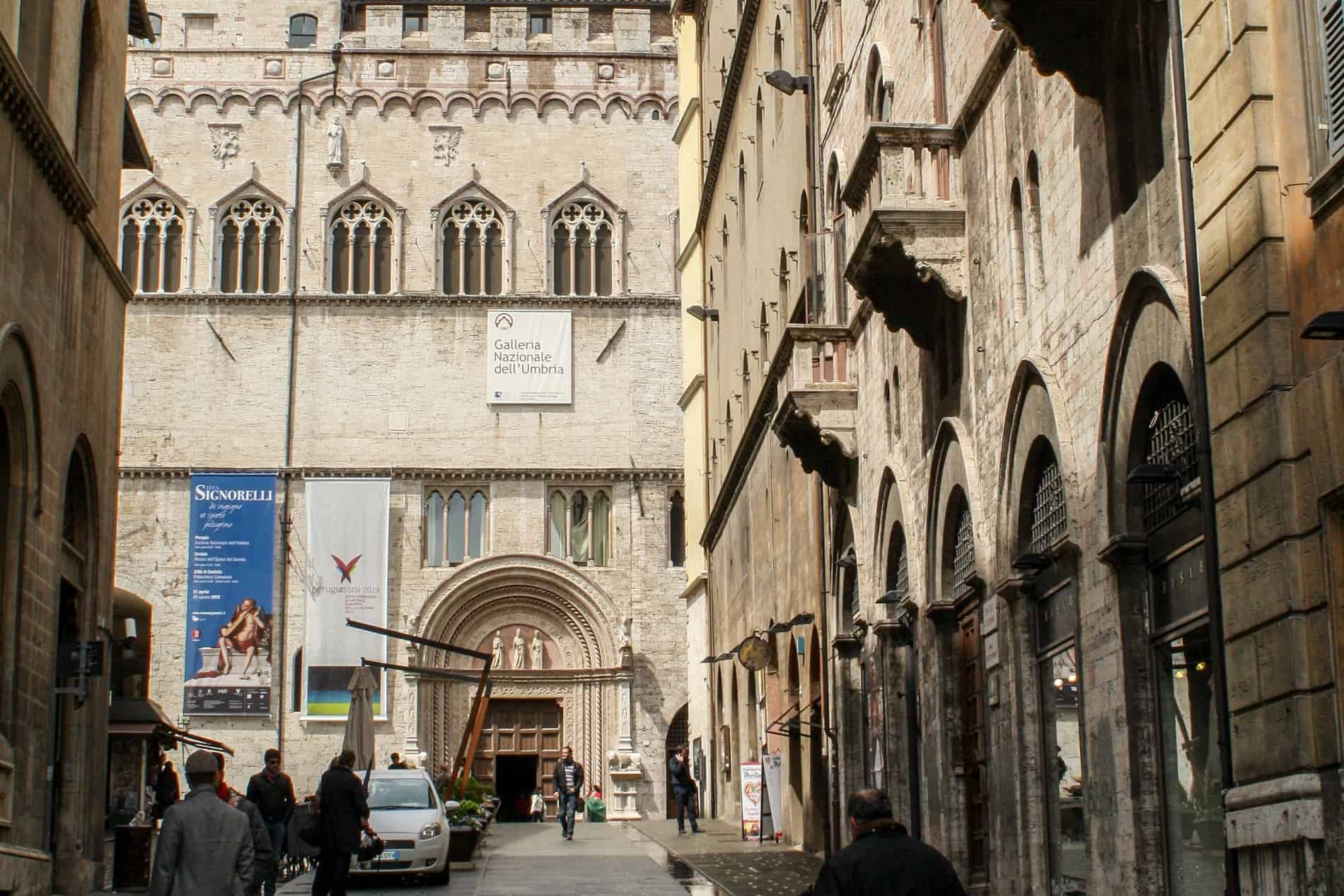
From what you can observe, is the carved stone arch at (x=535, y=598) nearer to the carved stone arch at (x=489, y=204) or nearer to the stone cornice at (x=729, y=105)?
the carved stone arch at (x=489, y=204)

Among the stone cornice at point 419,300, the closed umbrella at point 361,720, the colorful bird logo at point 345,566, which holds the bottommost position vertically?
the closed umbrella at point 361,720

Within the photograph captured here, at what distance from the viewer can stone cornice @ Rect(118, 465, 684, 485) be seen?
151ft

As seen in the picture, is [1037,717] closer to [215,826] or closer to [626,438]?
[215,826]

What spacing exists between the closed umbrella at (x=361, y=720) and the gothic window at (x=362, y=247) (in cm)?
2246

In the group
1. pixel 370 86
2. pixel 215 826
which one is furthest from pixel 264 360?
pixel 215 826

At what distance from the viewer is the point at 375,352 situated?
155ft

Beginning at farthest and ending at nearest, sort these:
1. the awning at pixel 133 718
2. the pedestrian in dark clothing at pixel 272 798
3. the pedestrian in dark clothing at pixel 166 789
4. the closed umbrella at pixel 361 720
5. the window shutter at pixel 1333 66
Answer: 1. the pedestrian in dark clothing at pixel 166 789
2. the closed umbrella at pixel 361 720
3. the awning at pixel 133 718
4. the pedestrian in dark clothing at pixel 272 798
5. the window shutter at pixel 1333 66

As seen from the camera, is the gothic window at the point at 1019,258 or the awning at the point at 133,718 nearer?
the gothic window at the point at 1019,258

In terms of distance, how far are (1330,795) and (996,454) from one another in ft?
21.7

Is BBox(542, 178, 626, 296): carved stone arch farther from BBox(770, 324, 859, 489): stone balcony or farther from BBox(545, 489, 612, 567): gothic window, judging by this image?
BBox(770, 324, 859, 489): stone balcony

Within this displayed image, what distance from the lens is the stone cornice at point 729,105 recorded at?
105ft

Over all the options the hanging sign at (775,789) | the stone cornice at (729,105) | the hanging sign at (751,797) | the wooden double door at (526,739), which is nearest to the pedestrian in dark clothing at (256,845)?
the hanging sign at (751,797)

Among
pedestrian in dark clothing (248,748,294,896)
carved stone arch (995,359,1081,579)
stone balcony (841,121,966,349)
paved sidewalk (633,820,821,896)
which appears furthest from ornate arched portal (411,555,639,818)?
carved stone arch (995,359,1081,579)

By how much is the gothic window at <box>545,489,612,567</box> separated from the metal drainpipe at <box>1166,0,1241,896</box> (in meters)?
36.8
